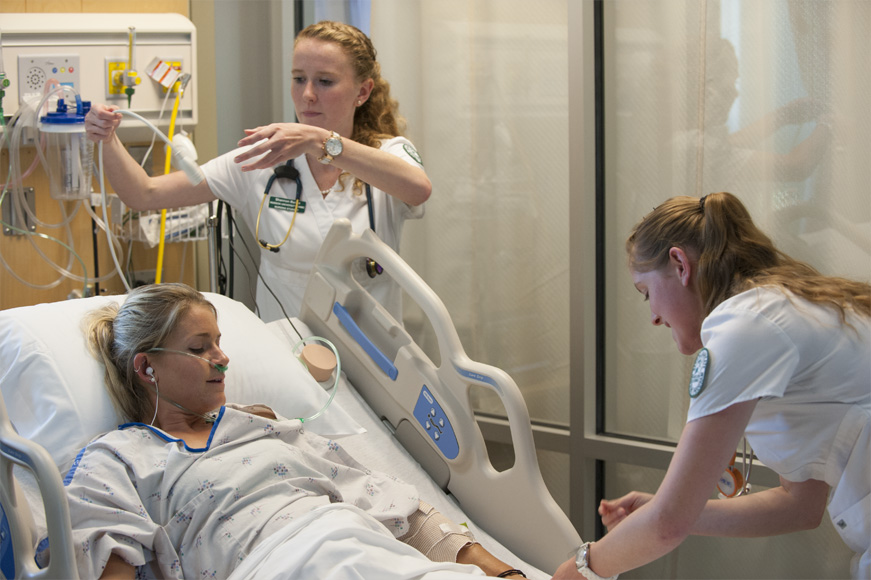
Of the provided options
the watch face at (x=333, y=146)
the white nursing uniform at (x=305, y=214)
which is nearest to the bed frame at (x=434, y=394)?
the white nursing uniform at (x=305, y=214)

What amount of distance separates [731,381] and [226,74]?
252 cm

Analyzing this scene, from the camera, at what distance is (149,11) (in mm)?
2916

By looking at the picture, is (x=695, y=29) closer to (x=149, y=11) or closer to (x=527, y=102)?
(x=527, y=102)

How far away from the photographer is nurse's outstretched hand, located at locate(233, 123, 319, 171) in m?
2.04

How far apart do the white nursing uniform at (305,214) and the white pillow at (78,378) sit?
30 centimetres

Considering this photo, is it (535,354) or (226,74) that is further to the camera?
(226,74)

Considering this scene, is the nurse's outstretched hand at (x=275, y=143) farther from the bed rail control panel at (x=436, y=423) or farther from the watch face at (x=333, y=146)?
the bed rail control panel at (x=436, y=423)

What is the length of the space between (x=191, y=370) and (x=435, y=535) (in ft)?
2.09

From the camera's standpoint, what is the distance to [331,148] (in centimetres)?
214

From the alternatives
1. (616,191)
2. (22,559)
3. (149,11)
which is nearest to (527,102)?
(616,191)

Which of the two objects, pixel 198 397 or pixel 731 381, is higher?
pixel 731 381

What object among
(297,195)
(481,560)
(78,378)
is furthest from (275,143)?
(481,560)

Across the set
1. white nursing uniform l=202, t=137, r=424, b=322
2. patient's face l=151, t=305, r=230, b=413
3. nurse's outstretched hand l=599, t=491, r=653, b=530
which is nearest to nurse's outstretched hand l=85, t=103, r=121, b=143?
white nursing uniform l=202, t=137, r=424, b=322

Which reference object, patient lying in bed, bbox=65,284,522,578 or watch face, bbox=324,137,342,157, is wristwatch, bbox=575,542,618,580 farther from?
watch face, bbox=324,137,342,157
